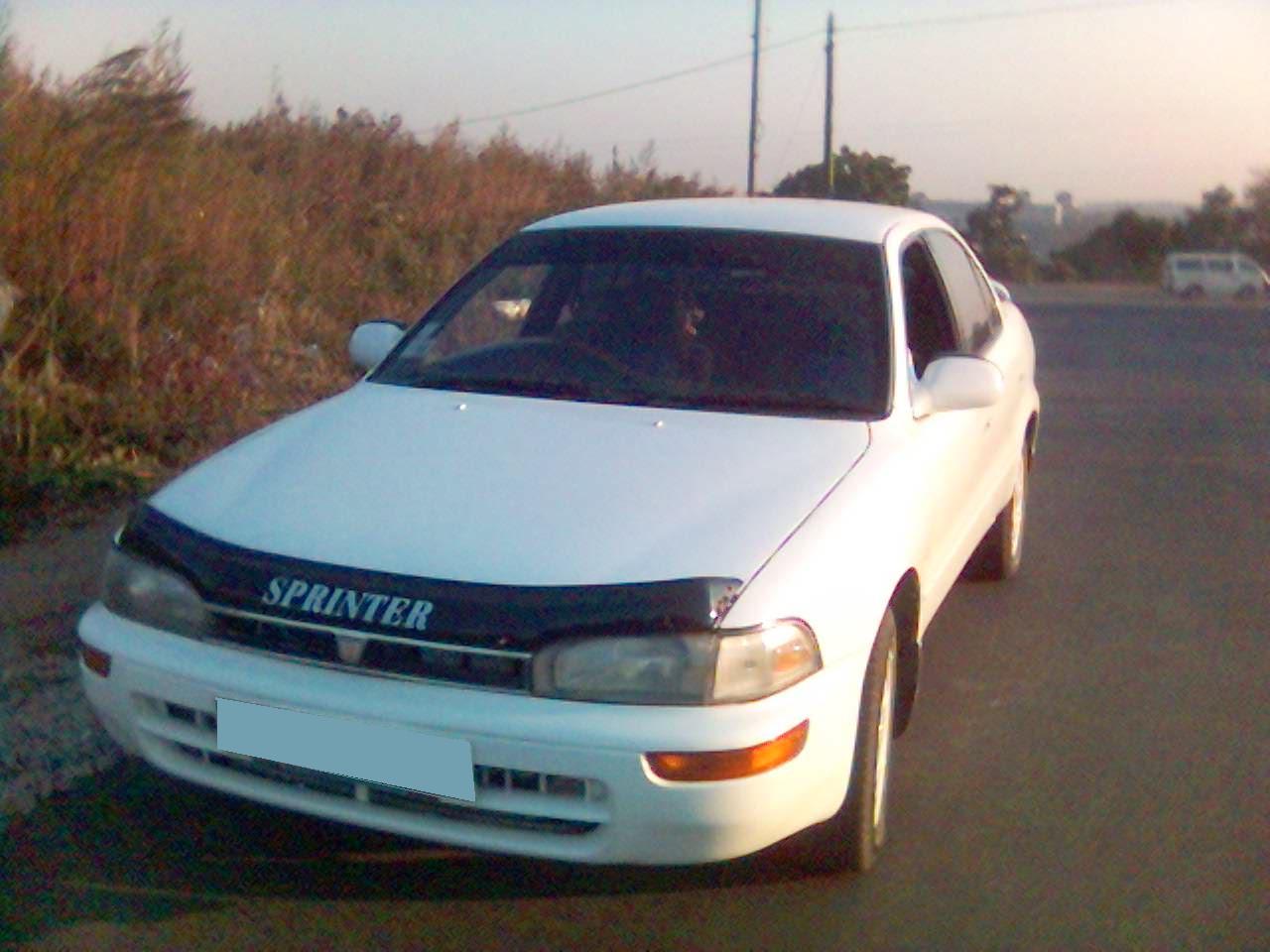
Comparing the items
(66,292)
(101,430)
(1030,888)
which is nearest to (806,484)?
(1030,888)

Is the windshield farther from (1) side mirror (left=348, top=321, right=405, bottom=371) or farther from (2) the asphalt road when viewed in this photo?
(2) the asphalt road

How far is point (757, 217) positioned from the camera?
16.5 feet

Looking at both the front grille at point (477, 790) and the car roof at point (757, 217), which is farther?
the car roof at point (757, 217)

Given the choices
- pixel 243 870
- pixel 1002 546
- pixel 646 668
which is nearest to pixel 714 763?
pixel 646 668

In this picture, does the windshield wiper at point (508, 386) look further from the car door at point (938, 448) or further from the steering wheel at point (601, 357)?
the car door at point (938, 448)

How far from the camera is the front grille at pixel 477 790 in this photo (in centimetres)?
304

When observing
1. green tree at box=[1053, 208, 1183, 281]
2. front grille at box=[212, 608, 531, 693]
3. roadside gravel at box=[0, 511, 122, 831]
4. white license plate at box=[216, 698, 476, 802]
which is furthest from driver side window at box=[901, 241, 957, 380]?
green tree at box=[1053, 208, 1183, 281]

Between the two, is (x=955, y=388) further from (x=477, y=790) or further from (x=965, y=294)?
(x=477, y=790)

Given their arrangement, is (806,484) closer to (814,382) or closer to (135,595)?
(814,382)

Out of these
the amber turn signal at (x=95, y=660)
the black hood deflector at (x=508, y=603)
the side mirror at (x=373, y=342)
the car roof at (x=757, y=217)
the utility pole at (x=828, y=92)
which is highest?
the utility pole at (x=828, y=92)

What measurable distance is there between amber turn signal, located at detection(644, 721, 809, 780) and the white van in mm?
43287

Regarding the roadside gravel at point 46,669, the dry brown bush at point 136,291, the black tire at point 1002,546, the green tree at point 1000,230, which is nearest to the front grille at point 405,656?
the roadside gravel at point 46,669

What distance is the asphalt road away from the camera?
3.29 metres

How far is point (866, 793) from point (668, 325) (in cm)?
175
